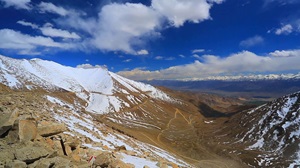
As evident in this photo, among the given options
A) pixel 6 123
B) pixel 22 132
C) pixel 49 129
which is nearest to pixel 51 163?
pixel 22 132

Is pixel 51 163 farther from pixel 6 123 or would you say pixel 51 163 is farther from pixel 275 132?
pixel 275 132

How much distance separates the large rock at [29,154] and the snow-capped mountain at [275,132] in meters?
104

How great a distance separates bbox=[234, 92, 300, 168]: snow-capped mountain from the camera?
105588 mm

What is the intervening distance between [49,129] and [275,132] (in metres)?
133

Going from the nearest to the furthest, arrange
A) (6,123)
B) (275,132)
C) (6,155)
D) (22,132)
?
(6,155), (6,123), (22,132), (275,132)

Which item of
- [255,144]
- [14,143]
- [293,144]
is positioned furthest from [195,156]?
[14,143]

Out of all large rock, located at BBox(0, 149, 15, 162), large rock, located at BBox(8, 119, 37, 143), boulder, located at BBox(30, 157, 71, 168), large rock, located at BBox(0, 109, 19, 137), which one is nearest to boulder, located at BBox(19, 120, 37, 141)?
large rock, located at BBox(8, 119, 37, 143)

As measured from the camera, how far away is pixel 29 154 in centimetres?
1457

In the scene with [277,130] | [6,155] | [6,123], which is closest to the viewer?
[6,155]

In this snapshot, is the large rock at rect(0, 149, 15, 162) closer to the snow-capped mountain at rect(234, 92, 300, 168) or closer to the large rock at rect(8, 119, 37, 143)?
the large rock at rect(8, 119, 37, 143)

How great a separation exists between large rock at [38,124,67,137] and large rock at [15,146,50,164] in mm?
5294

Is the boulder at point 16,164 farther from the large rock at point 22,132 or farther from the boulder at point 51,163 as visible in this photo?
the large rock at point 22,132

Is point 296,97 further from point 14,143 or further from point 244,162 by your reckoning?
point 14,143

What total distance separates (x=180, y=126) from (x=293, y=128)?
86.2 m
